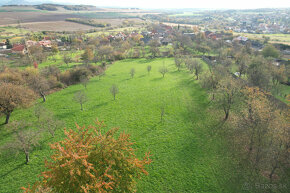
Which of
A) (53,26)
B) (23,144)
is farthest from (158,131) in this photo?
(53,26)

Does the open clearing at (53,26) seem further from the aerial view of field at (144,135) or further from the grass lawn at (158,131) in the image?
the grass lawn at (158,131)

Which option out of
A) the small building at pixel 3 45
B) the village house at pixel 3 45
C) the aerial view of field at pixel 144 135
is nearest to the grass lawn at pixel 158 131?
the aerial view of field at pixel 144 135

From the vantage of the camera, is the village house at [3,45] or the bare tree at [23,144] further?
the village house at [3,45]

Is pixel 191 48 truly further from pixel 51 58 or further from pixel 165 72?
pixel 51 58

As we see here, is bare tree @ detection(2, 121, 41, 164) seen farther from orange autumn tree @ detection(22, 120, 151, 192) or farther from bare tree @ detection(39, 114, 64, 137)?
orange autumn tree @ detection(22, 120, 151, 192)

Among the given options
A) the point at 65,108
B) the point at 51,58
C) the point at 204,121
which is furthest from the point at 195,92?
the point at 51,58

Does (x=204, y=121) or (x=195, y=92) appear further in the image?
(x=195, y=92)

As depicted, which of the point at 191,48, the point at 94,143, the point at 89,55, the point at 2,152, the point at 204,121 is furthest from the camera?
the point at 191,48

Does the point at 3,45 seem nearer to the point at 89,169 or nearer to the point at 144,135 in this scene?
the point at 144,135
